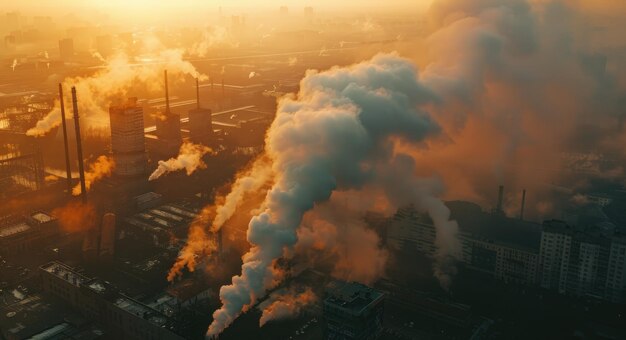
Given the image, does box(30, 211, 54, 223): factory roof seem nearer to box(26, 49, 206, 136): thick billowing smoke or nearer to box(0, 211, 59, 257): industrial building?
box(0, 211, 59, 257): industrial building

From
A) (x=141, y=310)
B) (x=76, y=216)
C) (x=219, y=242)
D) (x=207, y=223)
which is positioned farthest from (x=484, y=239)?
(x=76, y=216)

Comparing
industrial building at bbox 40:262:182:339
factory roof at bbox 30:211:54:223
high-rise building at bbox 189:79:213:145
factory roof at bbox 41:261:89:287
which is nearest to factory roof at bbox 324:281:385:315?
industrial building at bbox 40:262:182:339

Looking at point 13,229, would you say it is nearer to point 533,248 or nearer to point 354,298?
point 354,298

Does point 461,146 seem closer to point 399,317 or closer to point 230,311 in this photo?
point 399,317

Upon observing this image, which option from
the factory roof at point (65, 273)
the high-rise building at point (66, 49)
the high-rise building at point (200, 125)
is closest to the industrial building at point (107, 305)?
the factory roof at point (65, 273)

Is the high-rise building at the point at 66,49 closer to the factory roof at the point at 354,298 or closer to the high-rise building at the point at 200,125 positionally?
the high-rise building at the point at 200,125

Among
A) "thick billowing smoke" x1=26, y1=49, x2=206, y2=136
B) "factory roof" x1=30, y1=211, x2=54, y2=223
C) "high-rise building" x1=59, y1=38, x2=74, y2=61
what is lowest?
"factory roof" x1=30, y1=211, x2=54, y2=223

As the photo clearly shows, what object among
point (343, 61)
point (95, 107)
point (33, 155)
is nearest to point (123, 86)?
point (95, 107)
